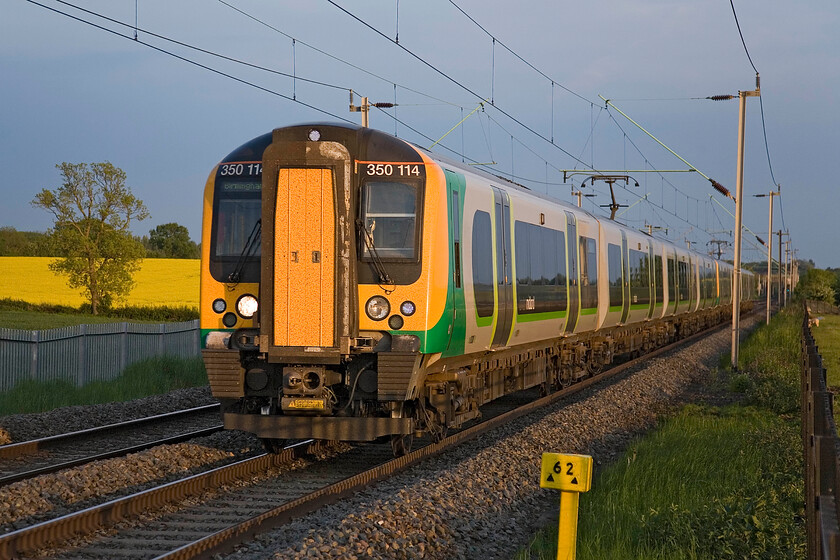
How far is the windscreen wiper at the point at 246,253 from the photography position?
1009 centimetres

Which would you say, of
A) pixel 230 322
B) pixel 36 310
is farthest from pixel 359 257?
pixel 36 310

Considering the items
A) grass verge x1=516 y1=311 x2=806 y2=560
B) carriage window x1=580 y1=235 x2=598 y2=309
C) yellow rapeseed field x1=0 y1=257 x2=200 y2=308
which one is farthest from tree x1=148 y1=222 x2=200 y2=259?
grass verge x1=516 y1=311 x2=806 y2=560

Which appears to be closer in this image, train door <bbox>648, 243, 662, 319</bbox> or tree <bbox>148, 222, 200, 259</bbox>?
train door <bbox>648, 243, 662, 319</bbox>

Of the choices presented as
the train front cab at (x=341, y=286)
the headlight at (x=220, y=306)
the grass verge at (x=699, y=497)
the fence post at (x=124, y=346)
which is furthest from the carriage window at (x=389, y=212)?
the fence post at (x=124, y=346)

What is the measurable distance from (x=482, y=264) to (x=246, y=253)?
2768 millimetres

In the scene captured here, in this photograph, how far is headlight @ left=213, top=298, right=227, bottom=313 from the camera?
10.1 m

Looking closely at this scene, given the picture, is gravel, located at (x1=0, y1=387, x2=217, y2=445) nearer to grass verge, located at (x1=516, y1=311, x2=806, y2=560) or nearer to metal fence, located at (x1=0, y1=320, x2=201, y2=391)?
metal fence, located at (x1=0, y1=320, x2=201, y2=391)

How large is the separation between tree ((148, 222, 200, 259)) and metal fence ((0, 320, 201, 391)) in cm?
5935

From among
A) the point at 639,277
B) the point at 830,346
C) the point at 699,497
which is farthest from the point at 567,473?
the point at 830,346

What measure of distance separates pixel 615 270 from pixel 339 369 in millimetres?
11957

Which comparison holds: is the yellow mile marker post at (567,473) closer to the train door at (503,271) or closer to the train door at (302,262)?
the train door at (302,262)

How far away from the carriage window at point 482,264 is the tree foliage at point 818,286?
74642 mm

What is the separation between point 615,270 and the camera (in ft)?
68.6

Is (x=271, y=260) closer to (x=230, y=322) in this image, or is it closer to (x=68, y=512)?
(x=230, y=322)
